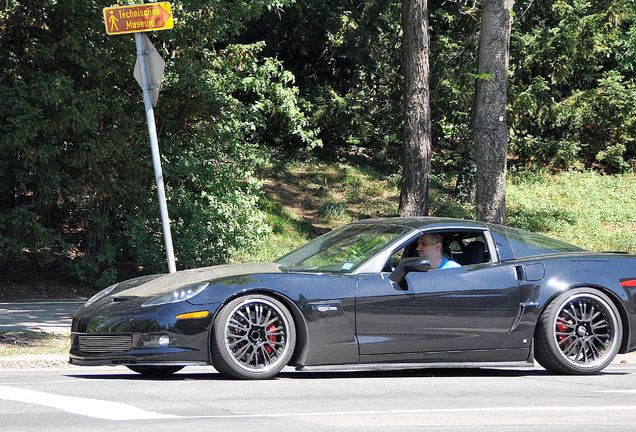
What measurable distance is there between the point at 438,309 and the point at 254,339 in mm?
1604

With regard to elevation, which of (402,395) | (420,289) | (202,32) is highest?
(202,32)

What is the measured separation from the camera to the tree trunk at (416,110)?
21.1 m

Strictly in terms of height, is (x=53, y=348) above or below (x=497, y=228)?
below

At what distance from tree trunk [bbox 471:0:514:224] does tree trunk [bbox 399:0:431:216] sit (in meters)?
3.65

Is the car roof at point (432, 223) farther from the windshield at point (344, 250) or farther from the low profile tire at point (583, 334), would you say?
the low profile tire at point (583, 334)

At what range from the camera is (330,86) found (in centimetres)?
3195

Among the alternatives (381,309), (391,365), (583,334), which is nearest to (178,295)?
(381,309)

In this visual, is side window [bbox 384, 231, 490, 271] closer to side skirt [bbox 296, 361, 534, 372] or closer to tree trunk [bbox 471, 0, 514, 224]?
side skirt [bbox 296, 361, 534, 372]

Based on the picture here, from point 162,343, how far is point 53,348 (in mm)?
2966

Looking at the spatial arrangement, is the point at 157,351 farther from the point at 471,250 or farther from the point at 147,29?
the point at 147,29

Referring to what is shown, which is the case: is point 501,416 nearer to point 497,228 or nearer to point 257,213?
point 497,228

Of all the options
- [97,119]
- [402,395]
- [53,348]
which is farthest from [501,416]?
[97,119]

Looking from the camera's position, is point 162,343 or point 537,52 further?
point 537,52

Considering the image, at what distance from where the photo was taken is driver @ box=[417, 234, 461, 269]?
968 centimetres
